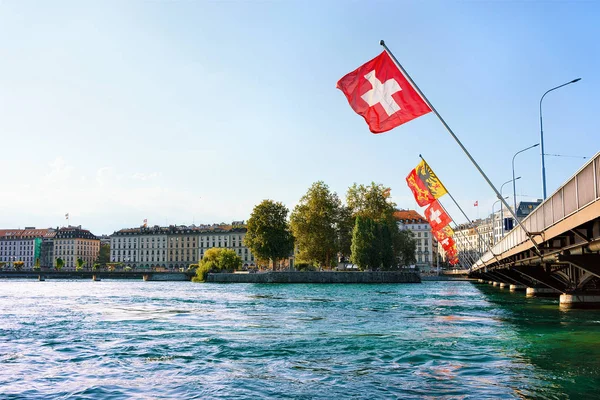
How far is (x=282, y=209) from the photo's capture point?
112 metres

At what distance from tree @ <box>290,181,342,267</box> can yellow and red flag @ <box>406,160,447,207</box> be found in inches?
3031

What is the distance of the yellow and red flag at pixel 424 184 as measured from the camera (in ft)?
96.7

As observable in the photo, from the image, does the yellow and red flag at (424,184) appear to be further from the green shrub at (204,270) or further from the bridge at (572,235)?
the green shrub at (204,270)

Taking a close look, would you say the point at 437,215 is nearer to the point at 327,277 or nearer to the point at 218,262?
the point at 327,277

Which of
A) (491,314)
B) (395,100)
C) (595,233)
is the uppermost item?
(395,100)

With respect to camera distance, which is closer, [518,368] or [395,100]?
[518,368]

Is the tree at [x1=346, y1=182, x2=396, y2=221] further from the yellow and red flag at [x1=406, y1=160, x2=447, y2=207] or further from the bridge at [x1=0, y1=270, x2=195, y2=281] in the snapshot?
the yellow and red flag at [x1=406, y1=160, x2=447, y2=207]

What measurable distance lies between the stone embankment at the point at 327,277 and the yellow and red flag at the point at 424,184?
6832 cm

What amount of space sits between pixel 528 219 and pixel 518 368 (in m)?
13.5

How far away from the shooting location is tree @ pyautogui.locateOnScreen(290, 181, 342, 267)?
10769cm

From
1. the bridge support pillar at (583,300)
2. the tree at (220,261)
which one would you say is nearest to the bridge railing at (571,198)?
the bridge support pillar at (583,300)

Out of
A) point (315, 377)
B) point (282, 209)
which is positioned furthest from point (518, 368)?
point (282, 209)

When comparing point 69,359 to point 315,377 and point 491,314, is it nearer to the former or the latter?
point 315,377

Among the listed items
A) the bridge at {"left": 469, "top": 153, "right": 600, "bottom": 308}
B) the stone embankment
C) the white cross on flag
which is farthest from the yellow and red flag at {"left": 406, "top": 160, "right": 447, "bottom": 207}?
the stone embankment
